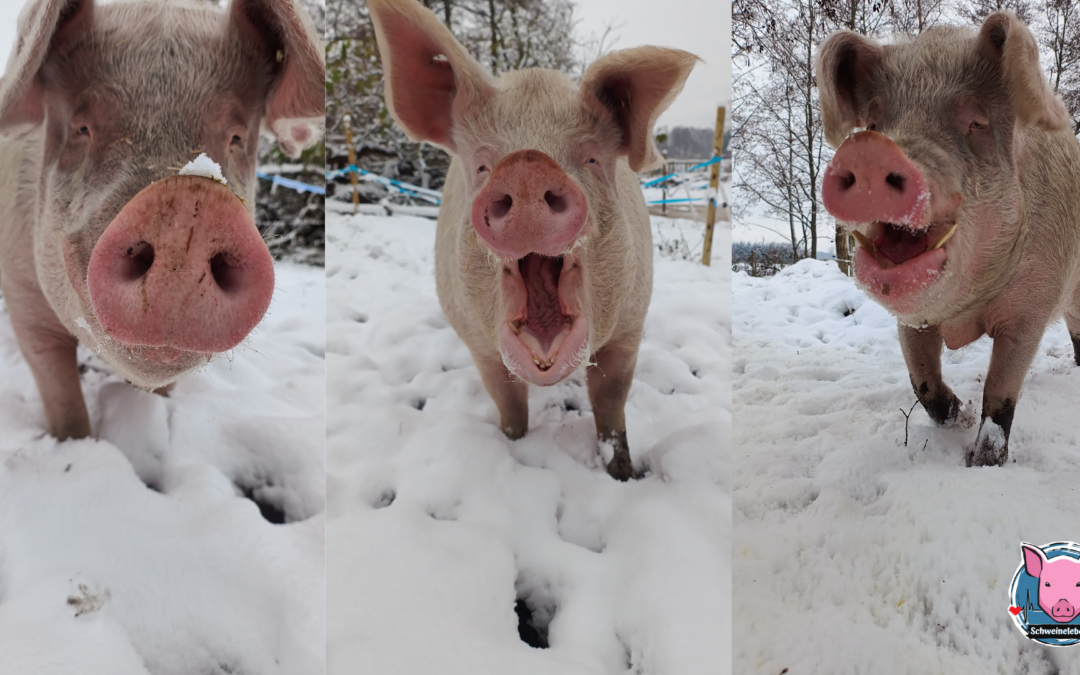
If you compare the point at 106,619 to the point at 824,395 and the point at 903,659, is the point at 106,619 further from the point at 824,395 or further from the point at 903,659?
the point at 824,395

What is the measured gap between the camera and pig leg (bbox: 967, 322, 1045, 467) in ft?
4.18

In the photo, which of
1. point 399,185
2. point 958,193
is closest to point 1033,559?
point 958,193

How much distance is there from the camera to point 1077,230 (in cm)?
133

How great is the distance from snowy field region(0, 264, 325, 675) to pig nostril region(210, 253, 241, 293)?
137 millimetres

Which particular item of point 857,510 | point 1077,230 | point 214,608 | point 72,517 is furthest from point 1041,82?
point 72,517

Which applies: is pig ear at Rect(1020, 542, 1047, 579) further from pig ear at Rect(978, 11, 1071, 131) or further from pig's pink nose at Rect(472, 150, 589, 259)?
pig's pink nose at Rect(472, 150, 589, 259)

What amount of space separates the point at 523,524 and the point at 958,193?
115 centimetres

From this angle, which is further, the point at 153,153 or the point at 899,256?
the point at 899,256

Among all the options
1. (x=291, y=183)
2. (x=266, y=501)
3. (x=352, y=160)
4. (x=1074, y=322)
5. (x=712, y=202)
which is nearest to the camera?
(x=266, y=501)

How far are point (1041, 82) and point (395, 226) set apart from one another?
4.39m

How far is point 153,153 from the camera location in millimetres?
953

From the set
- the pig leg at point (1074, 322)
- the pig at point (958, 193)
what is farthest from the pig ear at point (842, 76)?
the pig leg at point (1074, 322)

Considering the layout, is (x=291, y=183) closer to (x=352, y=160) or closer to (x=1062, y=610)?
(x=352, y=160)

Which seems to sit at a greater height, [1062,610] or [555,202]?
[555,202]
